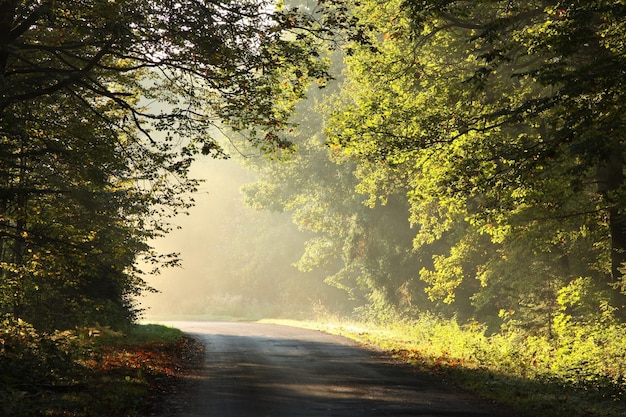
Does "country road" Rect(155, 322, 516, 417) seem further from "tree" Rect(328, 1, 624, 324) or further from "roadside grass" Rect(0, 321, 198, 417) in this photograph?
"tree" Rect(328, 1, 624, 324)

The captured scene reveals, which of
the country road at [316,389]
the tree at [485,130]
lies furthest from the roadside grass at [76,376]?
the tree at [485,130]

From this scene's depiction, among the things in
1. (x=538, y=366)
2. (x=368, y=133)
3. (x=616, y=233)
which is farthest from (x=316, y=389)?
(x=616, y=233)

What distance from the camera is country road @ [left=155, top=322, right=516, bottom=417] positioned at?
11.3 m

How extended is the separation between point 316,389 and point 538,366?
20.9ft

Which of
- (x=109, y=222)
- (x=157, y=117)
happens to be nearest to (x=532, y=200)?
(x=157, y=117)

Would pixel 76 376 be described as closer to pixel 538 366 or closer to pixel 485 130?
pixel 538 366

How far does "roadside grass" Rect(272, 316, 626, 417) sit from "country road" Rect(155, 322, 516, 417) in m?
0.76

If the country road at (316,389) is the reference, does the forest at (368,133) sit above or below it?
above

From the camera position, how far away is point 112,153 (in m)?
15.0

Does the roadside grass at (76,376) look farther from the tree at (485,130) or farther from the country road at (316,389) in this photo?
the tree at (485,130)

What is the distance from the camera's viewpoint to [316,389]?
45.1ft

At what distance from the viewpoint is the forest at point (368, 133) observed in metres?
12.5

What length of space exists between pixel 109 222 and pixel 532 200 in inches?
464

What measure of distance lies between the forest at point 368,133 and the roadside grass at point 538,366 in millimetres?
124
